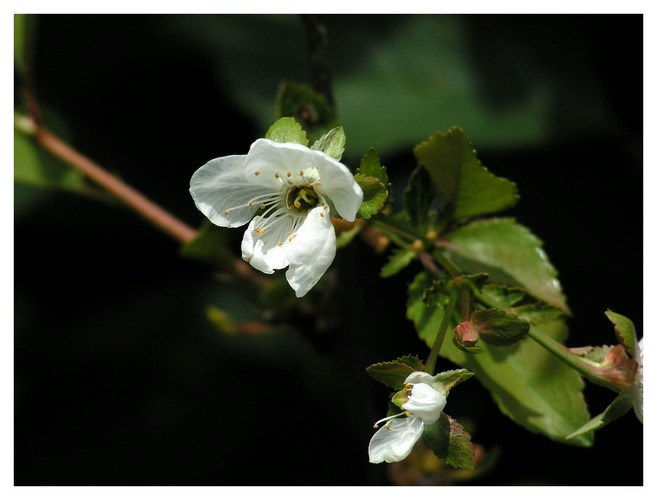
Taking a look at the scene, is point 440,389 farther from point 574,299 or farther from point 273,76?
point 273,76

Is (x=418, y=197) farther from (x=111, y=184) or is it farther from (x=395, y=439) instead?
(x=111, y=184)

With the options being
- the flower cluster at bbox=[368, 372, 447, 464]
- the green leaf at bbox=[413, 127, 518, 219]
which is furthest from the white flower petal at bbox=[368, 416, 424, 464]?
the green leaf at bbox=[413, 127, 518, 219]

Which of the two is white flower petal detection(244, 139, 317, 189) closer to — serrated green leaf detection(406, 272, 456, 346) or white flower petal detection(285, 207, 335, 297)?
white flower petal detection(285, 207, 335, 297)

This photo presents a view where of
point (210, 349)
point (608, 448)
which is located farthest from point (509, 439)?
point (210, 349)

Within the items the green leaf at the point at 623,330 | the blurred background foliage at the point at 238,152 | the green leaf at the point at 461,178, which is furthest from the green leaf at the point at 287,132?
the blurred background foliage at the point at 238,152

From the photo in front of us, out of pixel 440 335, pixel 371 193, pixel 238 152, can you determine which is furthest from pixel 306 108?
pixel 238 152

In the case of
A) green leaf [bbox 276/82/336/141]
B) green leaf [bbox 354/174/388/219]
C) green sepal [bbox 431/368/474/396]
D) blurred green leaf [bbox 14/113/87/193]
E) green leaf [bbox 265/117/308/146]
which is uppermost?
green leaf [bbox 276/82/336/141]
